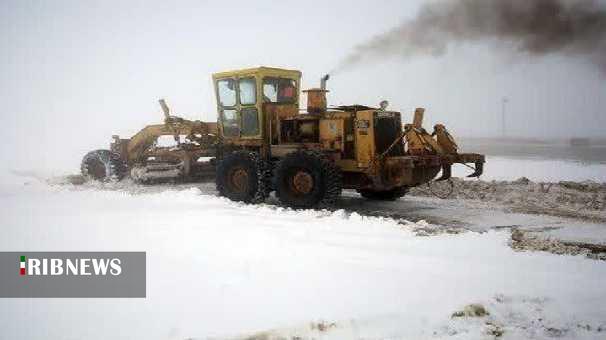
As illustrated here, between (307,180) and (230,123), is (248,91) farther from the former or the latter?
(307,180)

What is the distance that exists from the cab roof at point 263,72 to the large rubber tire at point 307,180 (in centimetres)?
218

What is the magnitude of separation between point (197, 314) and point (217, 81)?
8.32 metres

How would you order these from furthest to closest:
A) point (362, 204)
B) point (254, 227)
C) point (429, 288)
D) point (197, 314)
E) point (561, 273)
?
1. point (362, 204)
2. point (254, 227)
3. point (561, 273)
4. point (429, 288)
5. point (197, 314)

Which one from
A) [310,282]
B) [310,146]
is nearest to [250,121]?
[310,146]

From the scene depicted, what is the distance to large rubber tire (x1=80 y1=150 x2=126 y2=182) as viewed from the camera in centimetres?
1532

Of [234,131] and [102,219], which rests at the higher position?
[234,131]

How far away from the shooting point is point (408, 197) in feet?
40.9

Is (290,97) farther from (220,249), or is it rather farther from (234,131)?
(220,249)

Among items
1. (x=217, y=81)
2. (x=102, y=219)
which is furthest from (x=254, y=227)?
(x=217, y=81)

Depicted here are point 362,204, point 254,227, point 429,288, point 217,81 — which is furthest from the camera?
point 217,81

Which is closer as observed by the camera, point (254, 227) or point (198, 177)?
point (254, 227)

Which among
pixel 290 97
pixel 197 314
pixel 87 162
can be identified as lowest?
pixel 197 314

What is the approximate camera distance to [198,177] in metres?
14.9

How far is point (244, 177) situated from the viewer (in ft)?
37.8
